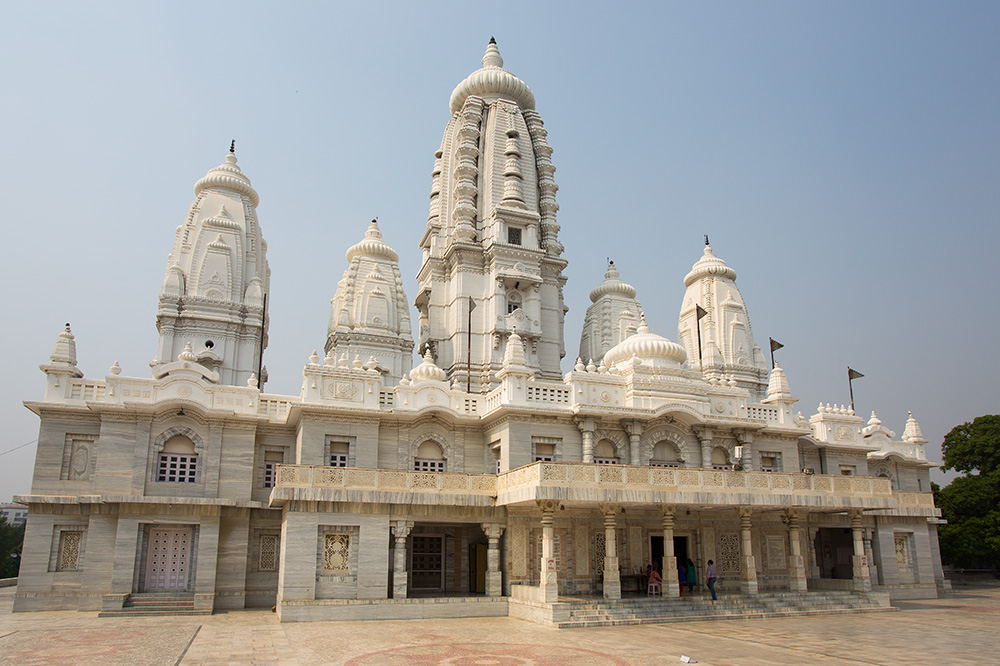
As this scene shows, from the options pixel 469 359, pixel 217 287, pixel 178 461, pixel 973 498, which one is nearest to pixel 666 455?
pixel 469 359

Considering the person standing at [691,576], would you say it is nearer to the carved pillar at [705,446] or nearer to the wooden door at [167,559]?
the carved pillar at [705,446]

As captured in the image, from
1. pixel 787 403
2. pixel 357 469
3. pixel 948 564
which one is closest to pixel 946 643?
pixel 787 403

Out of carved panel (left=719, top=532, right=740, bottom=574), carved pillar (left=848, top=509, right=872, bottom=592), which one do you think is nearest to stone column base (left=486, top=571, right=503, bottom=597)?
carved panel (left=719, top=532, right=740, bottom=574)

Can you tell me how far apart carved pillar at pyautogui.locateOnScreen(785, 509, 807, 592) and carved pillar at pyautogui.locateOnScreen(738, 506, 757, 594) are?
1.62 metres

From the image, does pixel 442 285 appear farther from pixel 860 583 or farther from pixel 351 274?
pixel 860 583

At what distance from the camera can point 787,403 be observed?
29.2 meters

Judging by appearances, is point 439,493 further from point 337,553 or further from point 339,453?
point 339,453

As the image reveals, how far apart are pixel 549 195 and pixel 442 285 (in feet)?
25.5

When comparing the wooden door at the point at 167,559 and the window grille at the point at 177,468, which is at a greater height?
the window grille at the point at 177,468

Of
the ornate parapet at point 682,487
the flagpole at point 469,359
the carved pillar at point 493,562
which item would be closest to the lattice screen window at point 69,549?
the carved pillar at point 493,562

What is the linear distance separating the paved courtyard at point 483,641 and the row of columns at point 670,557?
1.77 meters

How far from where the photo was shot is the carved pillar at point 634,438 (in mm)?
25672

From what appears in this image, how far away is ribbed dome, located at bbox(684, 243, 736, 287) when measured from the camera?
156 ft

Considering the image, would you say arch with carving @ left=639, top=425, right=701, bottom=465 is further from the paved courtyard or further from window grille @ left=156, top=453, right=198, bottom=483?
window grille @ left=156, top=453, right=198, bottom=483
